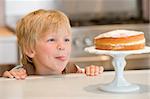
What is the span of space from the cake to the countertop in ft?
0.37

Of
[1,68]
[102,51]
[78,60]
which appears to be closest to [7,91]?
[102,51]

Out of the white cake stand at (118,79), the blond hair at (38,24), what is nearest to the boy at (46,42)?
the blond hair at (38,24)

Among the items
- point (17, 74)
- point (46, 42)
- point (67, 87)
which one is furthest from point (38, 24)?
point (67, 87)

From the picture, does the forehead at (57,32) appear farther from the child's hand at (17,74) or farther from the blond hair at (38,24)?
the child's hand at (17,74)

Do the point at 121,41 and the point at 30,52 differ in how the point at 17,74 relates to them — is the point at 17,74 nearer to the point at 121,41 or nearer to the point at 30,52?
the point at 30,52

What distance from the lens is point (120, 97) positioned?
936mm

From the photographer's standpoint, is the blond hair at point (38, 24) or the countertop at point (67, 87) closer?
the countertop at point (67, 87)

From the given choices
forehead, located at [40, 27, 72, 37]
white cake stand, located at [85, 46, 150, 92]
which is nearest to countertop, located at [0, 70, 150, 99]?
white cake stand, located at [85, 46, 150, 92]

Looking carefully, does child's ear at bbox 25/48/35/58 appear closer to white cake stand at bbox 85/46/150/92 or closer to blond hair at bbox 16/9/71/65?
blond hair at bbox 16/9/71/65

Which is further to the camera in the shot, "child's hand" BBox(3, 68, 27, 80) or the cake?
"child's hand" BBox(3, 68, 27, 80)

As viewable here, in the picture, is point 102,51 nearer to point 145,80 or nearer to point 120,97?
point 120,97

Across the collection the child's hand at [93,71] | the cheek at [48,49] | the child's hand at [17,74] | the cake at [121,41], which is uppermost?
the cake at [121,41]

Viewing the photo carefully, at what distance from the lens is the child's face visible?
124cm

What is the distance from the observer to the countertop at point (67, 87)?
0.96 m
